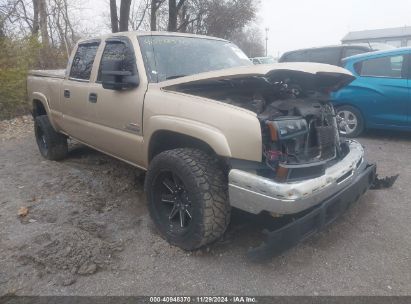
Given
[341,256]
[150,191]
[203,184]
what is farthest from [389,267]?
[150,191]

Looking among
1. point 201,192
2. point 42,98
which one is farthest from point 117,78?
point 42,98

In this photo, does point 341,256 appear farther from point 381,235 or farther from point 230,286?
point 230,286

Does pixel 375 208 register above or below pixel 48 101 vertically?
below

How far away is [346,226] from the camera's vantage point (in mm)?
3514

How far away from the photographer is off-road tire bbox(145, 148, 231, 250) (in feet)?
9.43

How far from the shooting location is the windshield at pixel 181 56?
12.3ft

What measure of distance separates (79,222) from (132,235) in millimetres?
613

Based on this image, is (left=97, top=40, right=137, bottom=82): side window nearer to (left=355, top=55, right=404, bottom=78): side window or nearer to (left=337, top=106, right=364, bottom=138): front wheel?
(left=337, top=106, right=364, bottom=138): front wheel

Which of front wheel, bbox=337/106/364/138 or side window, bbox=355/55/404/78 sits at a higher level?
side window, bbox=355/55/404/78

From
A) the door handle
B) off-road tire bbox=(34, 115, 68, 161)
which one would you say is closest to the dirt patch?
off-road tire bbox=(34, 115, 68, 161)

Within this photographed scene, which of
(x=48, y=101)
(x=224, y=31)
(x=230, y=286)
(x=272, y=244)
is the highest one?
(x=224, y=31)

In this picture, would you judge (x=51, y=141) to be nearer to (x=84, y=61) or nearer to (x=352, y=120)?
(x=84, y=61)

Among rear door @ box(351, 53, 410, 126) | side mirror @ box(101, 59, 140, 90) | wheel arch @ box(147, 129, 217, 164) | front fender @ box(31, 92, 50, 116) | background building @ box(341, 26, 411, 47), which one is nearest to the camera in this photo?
wheel arch @ box(147, 129, 217, 164)

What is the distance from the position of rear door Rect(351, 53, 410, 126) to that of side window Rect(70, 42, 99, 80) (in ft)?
15.1
